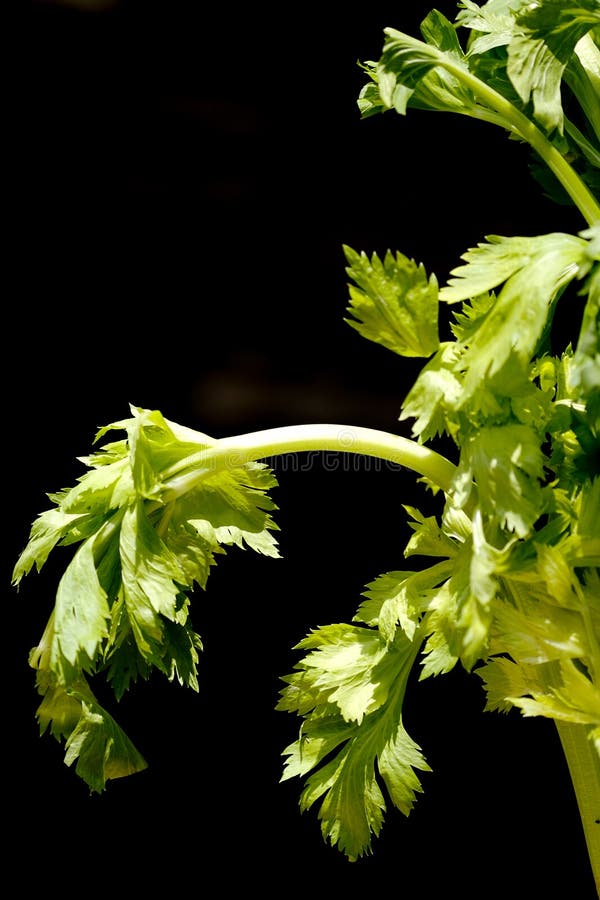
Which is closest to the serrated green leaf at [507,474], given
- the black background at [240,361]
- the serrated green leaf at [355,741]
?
the serrated green leaf at [355,741]

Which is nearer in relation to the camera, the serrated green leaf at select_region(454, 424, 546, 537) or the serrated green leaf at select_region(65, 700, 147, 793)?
the serrated green leaf at select_region(454, 424, 546, 537)

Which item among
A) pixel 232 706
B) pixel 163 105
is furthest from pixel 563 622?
pixel 163 105

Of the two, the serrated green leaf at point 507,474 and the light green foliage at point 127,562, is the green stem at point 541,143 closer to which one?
the serrated green leaf at point 507,474

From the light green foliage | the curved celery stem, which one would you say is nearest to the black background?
the light green foliage

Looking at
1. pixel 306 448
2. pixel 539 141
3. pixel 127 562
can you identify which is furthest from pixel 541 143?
pixel 127 562

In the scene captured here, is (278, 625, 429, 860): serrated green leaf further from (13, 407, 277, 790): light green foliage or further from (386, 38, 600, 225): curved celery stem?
(386, 38, 600, 225): curved celery stem

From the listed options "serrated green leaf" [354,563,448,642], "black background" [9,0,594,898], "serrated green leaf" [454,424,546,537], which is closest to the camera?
"serrated green leaf" [454,424,546,537]
